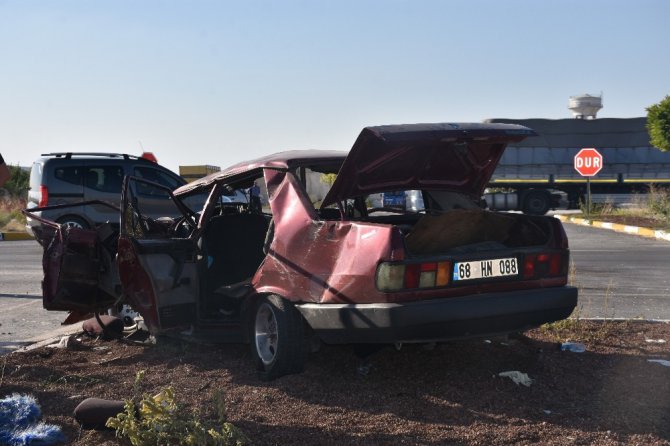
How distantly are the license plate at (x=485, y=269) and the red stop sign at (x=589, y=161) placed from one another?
26336mm

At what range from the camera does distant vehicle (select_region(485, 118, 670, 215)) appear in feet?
99.3

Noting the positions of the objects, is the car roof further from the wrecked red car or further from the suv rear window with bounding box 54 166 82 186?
the suv rear window with bounding box 54 166 82 186

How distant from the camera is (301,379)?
5.40 m

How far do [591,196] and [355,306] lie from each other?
90.9 ft

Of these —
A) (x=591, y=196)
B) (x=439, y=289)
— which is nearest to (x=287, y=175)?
(x=439, y=289)

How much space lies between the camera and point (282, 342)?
531 cm

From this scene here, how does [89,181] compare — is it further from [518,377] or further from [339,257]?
[518,377]

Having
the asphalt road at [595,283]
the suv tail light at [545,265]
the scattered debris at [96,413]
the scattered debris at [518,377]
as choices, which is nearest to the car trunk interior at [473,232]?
the suv tail light at [545,265]

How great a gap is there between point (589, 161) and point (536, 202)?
2.49 m

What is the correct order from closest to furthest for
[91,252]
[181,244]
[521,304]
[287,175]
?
1. [521,304]
2. [287,175]
3. [181,244]
4. [91,252]

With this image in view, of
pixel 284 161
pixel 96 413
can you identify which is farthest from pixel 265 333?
pixel 96 413

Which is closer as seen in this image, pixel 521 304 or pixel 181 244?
pixel 521 304

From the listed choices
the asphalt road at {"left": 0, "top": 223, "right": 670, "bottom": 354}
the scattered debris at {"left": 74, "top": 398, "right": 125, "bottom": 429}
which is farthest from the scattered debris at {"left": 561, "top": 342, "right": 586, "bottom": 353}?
the scattered debris at {"left": 74, "top": 398, "right": 125, "bottom": 429}

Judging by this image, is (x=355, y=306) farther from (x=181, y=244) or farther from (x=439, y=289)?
(x=181, y=244)
